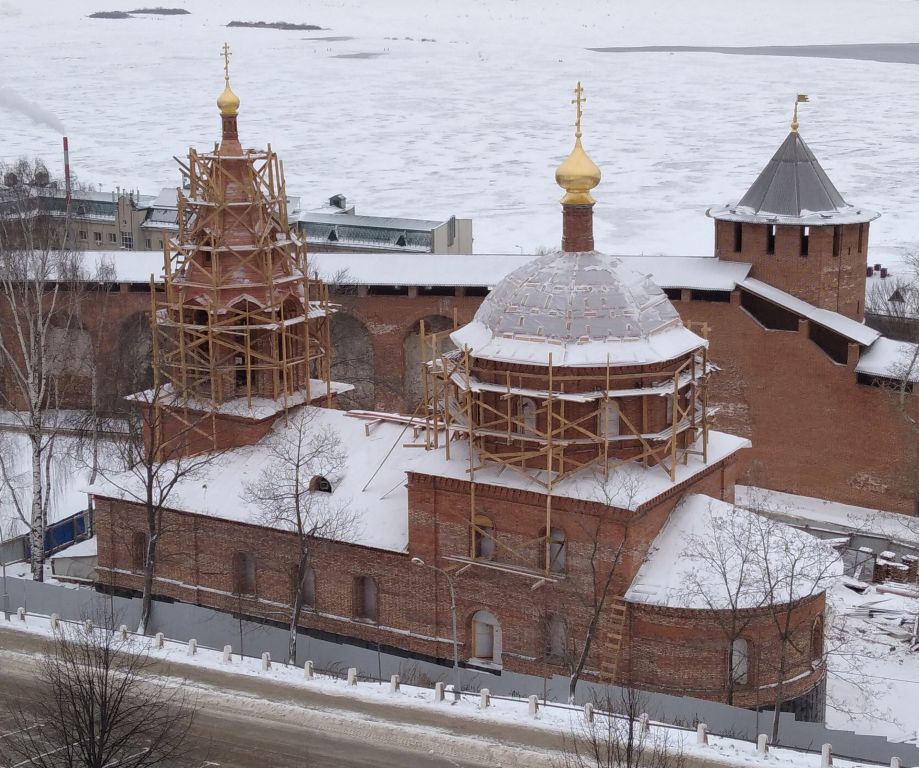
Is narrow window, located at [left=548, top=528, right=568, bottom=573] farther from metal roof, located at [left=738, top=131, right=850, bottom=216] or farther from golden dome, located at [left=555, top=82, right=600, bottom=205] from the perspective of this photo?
metal roof, located at [left=738, top=131, right=850, bottom=216]

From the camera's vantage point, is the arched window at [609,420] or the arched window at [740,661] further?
the arched window at [609,420]

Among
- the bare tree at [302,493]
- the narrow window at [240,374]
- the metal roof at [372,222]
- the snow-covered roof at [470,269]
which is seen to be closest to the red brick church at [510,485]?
the bare tree at [302,493]

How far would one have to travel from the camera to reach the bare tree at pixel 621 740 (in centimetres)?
2241

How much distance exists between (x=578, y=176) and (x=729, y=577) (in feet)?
25.1

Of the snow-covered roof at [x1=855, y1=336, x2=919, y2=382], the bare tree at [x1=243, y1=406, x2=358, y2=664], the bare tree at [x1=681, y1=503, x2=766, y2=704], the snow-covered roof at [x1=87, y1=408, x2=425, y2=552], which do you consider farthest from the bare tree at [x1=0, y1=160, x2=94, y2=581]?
the snow-covered roof at [x1=855, y1=336, x2=919, y2=382]

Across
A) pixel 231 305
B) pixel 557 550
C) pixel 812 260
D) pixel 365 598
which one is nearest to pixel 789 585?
pixel 557 550

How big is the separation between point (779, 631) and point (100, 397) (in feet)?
81.7

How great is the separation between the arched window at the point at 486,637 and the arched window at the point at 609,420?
4.11 m

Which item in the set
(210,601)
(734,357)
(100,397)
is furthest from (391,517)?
(100,397)

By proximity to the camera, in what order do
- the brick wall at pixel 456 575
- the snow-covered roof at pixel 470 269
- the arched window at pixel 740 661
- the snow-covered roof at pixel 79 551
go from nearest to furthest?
the arched window at pixel 740 661, the brick wall at pixel 456 575, the snow-covered roof at pixel 79 551, the snow-covered roof at pixel 470 269

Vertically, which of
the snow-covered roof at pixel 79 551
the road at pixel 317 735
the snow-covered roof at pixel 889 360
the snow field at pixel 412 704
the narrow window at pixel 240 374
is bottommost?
the snow-covered roof at pixel 79 551

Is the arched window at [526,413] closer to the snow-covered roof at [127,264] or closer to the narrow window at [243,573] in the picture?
the narrow window at [243,573]

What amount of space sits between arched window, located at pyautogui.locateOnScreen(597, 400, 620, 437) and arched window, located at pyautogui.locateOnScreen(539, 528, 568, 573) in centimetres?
196

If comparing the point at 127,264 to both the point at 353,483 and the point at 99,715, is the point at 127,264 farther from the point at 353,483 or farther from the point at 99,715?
the point at 99,715
